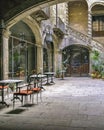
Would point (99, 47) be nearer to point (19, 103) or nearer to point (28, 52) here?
point (28, 52)

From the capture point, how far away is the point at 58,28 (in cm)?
2289

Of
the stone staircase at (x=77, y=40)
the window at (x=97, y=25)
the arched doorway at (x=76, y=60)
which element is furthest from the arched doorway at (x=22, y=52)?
the window at (x=97, y=25)

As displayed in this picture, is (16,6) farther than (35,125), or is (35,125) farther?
(16,6)

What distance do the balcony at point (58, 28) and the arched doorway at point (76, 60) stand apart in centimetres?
228

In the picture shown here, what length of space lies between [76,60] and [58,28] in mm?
5541

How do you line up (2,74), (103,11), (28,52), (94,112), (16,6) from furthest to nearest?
1. (103,11)
2. (28,52)
3. (2,74)
4. (16,6)
5. (94,112)

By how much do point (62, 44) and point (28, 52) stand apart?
356 inches

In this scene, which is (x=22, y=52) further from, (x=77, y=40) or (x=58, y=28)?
(x=77, y=40)

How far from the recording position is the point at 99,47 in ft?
87.9

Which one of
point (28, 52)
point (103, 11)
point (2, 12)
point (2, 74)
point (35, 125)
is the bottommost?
point (35, 125)

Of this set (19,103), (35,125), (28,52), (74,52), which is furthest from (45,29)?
(35,125)

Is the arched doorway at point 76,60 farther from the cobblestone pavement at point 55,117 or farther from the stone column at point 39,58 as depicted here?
the cobblestone pavement at point 55,117

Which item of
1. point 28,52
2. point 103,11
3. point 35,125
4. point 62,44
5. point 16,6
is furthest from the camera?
point 103,11

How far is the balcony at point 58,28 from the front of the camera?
2262 centimetres
